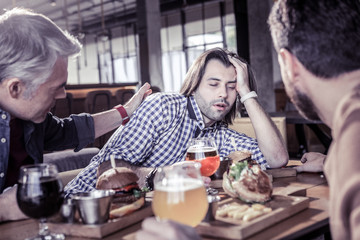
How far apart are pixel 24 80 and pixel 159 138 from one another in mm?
982

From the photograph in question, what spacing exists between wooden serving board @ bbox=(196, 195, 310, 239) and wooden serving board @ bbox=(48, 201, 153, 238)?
0.22 m

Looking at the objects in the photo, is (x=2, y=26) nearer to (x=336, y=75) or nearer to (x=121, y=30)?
(x=336, y=75)

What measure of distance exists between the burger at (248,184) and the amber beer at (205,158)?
0.20 meters

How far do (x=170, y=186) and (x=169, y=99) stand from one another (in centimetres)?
139

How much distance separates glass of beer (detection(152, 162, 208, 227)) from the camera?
40.1 inches

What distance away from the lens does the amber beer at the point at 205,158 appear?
63.5 inches

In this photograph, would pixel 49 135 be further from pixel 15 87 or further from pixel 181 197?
pixel 181 197

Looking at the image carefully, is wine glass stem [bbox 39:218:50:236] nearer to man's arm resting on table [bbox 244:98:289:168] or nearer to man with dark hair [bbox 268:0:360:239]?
man with dark hair [bbox 268:0:360:239]

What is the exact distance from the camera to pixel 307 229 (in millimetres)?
1117

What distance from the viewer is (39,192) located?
1.09 meters

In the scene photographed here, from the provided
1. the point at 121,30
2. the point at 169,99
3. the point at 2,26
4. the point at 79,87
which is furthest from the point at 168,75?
the point at 2,26

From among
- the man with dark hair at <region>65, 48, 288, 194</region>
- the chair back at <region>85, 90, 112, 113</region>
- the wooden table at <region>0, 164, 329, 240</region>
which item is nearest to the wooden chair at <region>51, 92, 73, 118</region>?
the chair back at <region>85, 90, 112, 113</region>

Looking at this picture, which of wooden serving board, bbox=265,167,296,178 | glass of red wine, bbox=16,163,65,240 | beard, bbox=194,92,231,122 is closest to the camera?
glass of red wine, bbox=16,163,65,240

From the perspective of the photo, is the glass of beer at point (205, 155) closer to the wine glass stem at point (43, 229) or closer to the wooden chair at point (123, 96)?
the wine glass stem at point (43, 229)
